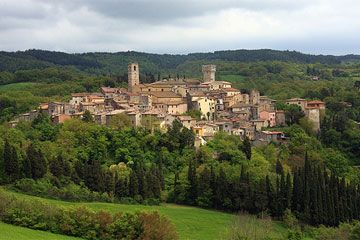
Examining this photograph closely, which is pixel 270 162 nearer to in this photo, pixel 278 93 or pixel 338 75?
pixel 278 93

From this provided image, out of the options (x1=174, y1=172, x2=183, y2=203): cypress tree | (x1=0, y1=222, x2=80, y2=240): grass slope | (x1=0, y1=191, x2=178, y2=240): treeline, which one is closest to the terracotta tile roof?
(x1=174, y1=172, x2=183, y2=203): cypress tree

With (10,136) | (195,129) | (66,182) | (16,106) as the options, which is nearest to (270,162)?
(195,129)

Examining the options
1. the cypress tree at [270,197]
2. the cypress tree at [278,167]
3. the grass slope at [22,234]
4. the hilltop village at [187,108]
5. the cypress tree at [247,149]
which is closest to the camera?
the grass slope at [22,234]

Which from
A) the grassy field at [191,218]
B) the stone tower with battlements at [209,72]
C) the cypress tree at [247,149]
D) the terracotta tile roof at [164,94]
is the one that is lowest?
the grassy field at [191,218]

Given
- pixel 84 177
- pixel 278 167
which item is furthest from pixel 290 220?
pixel 84 177

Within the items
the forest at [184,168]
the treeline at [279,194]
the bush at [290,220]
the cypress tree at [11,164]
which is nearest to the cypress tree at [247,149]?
the forest at [184,168]

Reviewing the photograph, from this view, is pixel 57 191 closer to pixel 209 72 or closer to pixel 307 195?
pixel 307 195

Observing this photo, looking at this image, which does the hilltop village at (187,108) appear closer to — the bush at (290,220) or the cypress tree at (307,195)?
the cypress tree at (307,195)
